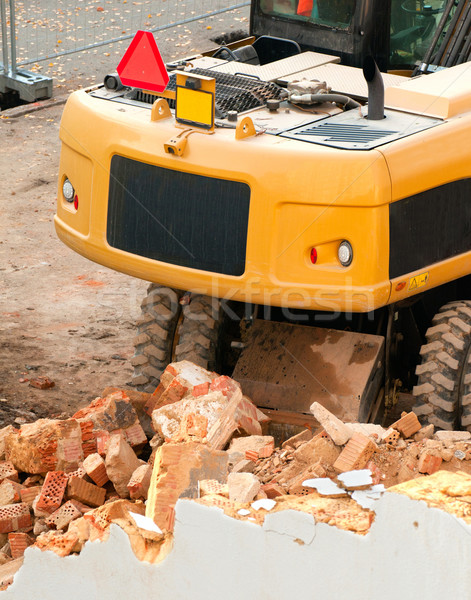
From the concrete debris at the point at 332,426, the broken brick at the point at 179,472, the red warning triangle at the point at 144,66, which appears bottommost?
the broken brick at the point at 179,472

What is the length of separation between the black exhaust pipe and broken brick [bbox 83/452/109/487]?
2.35 metres

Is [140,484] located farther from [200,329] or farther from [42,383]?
[42,383]

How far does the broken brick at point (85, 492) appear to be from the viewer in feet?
18.5

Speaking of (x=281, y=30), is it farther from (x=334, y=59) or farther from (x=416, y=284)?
(x=416, y=284)

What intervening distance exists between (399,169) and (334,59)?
1.76m

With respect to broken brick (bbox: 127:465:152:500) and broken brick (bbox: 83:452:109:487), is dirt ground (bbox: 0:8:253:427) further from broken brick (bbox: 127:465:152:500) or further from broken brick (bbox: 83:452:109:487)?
broken brick (bbox: 127:465:152:500)

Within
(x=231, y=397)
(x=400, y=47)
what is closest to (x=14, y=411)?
(x=231, y=397)

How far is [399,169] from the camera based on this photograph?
5.58m

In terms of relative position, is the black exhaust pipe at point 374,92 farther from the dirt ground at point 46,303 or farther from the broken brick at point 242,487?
the dirt ground at point 46,303

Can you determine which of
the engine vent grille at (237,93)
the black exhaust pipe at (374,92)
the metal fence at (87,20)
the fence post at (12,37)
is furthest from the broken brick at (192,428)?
the metal fence at (87,20)

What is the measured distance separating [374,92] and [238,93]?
32.7 inches

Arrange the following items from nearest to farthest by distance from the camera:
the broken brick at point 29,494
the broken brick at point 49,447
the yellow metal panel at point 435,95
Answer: the broken brick at point 29,494 < the broken brick at point 49,447 < the yellow metal panel at point 435,95

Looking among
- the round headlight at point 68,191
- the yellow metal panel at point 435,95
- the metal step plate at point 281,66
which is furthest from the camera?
the metal step plate at point 281,66

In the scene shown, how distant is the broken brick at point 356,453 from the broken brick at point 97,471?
4.10ft
